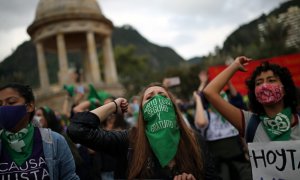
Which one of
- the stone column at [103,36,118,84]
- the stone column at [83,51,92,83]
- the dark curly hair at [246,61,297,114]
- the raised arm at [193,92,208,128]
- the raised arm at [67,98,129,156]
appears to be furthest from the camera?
the stone column at [83,51,92,83]

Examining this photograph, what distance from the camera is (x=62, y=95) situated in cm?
3048

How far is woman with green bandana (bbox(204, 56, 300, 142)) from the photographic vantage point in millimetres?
3146

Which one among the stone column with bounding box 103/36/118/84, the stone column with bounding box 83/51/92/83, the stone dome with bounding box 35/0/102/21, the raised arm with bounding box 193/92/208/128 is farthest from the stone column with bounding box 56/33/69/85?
the raised arm with bounding box 193/92/208/128

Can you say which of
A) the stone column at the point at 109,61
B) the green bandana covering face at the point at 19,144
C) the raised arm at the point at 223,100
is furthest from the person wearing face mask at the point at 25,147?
the stone column at the point at 109,61

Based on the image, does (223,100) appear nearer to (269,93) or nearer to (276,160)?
(269,93)

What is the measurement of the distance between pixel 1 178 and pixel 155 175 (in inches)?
42.5

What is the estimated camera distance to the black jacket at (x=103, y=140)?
2.90 meters

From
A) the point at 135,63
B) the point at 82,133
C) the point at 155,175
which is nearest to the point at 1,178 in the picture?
the point at 82,133

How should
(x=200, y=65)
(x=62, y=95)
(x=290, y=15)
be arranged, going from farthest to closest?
(x=290, y=15), (x=200, y=65), (x=62, y=95)

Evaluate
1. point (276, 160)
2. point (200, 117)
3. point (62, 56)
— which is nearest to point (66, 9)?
point (62, 56)

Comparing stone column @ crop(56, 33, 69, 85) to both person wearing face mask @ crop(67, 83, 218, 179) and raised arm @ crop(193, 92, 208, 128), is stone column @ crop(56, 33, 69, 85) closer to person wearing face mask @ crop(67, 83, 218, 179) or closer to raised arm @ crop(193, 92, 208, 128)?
raised arm @ crop(193, 92, 208, 128)

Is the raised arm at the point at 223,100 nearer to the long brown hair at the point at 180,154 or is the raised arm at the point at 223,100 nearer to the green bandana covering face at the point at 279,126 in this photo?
the green bandana covering face at the point at 279,126

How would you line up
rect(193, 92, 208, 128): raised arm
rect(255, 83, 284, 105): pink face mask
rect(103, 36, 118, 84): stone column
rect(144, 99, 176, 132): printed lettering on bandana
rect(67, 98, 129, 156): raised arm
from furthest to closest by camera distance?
rect(103, 36, 118, 84): stone column → rect(193, 92, 208, 128): raised arm → rect(255, 83, 284, 105): pink face mask → rect(144, 99, 176, 132): printed lettering on bandana → rect(67, 98, 129, 156): raised arm

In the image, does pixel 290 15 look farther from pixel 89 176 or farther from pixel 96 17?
pixel 89 176
